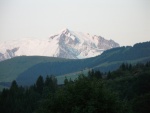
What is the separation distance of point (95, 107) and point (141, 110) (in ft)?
192

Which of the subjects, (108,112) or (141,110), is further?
(141,110)

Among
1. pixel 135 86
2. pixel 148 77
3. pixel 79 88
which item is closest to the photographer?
pixel 79 88

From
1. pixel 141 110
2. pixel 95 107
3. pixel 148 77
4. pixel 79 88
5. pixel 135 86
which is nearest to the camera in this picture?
pixel 95 107

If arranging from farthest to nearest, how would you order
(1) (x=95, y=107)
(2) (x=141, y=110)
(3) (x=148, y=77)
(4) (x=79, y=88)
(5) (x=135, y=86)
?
1. (3) (x=148, y=77)
2. (5) (x=135, y=86)
3. (2) (x=141, y=110)
4. (4) (x=79, y=88)
5. (1) (x=95, y=107)

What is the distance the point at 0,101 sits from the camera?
157 m

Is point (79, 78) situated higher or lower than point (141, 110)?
higher

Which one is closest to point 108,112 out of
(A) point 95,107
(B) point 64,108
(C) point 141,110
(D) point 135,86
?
(A) point 95,107

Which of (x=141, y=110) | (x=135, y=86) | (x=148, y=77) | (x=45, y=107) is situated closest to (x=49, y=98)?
(x=45, y=107)

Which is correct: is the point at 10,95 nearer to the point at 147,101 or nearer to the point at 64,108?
the point at 147,101

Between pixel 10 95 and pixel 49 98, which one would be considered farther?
pixel 10 95

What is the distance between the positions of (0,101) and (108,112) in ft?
367

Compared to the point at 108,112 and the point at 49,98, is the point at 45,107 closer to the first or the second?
the point at 49,98

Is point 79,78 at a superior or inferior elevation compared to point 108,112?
superior

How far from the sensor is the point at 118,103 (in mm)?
50625
